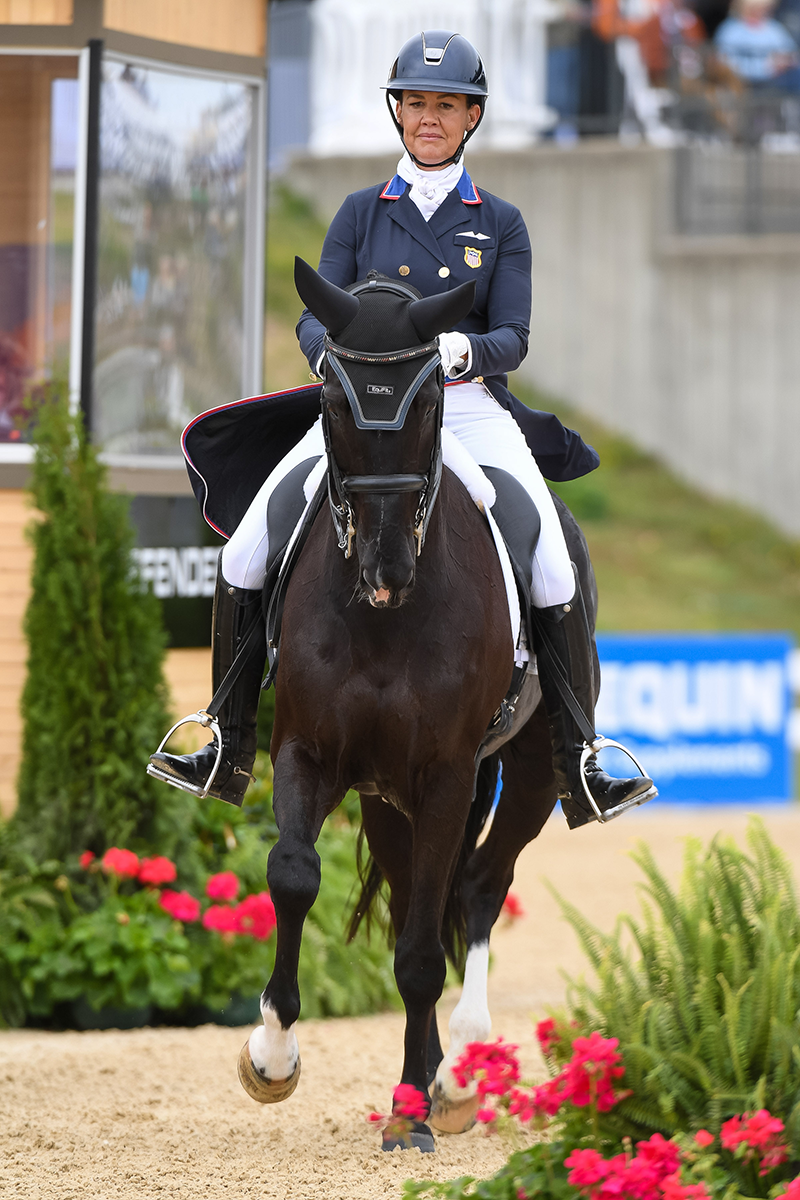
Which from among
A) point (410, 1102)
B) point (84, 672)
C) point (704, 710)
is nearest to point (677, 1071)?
point (410, 1102)

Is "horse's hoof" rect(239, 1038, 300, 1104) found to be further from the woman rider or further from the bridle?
the bridle

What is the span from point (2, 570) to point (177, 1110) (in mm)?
3032

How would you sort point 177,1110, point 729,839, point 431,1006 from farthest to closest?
point 177,1110 < point 431,1006 < point 729,839

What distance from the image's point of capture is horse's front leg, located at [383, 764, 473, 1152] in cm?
463

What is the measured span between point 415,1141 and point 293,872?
1.08m

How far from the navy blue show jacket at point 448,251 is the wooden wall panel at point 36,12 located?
351 cm

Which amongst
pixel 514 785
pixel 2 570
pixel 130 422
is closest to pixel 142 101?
pixel 130 422

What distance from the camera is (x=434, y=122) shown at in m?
4.92

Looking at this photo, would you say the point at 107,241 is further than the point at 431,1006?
Yes

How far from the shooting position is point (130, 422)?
8.54 meters

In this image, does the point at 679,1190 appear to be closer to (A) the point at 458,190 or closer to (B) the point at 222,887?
(A) the point at 458,190

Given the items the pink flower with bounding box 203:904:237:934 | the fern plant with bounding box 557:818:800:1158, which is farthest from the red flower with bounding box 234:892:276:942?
the fern plant with bounding box 557:818:800:1158

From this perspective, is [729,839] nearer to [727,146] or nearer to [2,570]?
[2,570]

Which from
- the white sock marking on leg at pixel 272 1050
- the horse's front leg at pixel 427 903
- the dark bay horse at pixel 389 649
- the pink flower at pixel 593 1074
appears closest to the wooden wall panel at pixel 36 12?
the dark bay horse at pixel 389 649
